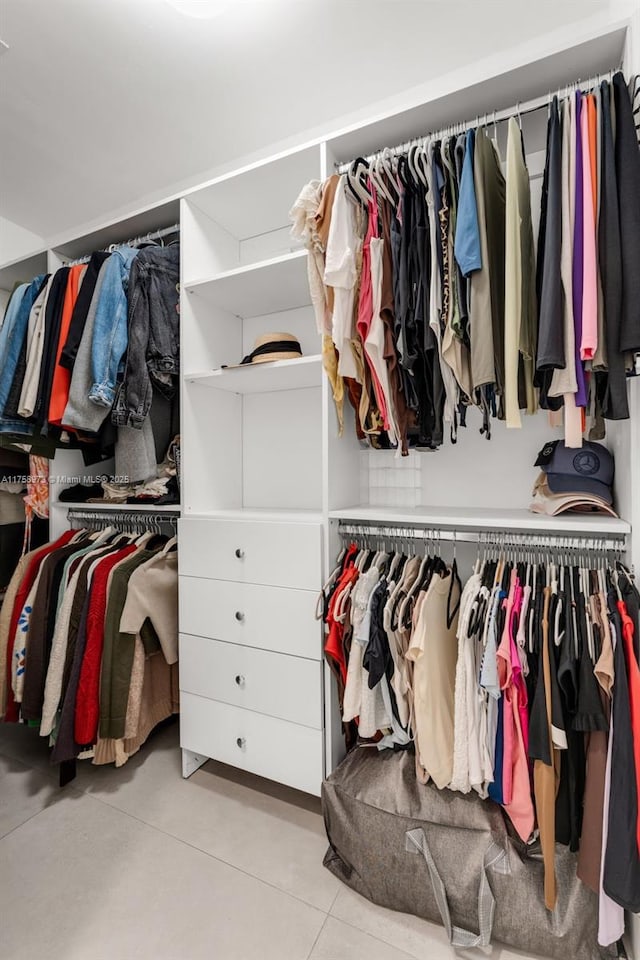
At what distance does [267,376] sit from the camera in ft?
5.88

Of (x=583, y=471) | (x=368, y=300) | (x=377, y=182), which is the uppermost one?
(x=377, y=182)

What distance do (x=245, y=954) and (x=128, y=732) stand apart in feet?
2.72

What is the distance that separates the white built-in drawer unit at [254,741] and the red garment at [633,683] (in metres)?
0.88

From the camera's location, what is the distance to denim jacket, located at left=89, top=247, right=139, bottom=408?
5.68 feet

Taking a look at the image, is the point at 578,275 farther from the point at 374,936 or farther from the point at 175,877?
the point at 175,877

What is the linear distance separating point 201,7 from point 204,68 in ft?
0.75

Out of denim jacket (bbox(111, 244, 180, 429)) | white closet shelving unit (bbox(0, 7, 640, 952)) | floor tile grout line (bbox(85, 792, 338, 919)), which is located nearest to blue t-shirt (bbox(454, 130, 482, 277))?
white closet shelving unit (bbox(0, 7, 640, 952))

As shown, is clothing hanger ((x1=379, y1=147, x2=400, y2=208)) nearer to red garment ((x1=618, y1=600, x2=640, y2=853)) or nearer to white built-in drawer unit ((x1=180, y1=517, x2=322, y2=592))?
white built-in drawer unit ((x1=180, y1=517, x2=322, y2=592))

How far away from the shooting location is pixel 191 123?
1.91m

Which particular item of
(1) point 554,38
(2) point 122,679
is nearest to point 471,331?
(1) point 554,38

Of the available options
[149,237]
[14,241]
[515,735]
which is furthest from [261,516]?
[14,241]

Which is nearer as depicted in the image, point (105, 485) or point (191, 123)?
point (191, 123)

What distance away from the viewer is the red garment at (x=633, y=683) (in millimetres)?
1025

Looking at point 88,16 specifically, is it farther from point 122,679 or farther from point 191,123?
point 122,679
